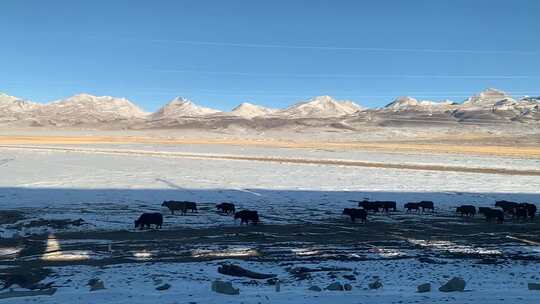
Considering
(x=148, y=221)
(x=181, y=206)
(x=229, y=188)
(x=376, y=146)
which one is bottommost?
(x=148, y=221)

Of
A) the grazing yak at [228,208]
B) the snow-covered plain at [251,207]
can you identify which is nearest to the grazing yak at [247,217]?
the snow-covered plain at [251,207]

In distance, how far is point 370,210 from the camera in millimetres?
18453

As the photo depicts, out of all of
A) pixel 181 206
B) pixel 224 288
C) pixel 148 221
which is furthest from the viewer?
pixel 181 206

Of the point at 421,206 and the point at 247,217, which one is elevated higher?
the point at 421,206

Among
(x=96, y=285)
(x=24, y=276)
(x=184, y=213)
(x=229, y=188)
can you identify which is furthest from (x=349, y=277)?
(x=229, y=188)

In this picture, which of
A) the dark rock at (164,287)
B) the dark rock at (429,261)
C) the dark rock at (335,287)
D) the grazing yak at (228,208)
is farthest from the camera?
the grazing yak at (228,208)

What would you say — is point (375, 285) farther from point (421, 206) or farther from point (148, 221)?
point (421, 206)

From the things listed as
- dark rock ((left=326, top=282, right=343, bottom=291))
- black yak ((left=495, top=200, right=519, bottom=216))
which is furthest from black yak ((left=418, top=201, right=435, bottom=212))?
dark rock ((left=326, top=282, right=343, bottom=291))

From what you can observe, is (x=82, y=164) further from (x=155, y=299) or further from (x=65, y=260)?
(x=155, y=299)

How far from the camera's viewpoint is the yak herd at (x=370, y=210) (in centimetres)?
1424

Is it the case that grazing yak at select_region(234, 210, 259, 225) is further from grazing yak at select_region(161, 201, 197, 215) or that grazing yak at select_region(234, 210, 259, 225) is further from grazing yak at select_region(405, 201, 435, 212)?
grazing yak at select_region(405, 201, 435, 212)

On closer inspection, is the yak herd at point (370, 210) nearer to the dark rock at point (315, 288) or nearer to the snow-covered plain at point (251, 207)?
the snow-covered plain at point (251, 207)

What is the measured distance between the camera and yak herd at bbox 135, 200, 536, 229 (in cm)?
1424

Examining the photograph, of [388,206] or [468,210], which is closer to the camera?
[468,210]
